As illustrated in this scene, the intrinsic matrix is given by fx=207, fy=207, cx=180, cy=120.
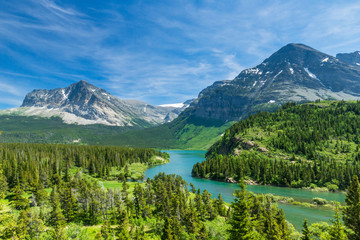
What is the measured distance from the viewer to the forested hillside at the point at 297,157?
122 m

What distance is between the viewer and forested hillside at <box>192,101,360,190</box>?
12212 centimetres

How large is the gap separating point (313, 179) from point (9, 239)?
140m

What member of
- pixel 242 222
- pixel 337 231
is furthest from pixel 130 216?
pixel 337 231

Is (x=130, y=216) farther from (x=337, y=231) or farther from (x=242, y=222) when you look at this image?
(x=337, y=231)

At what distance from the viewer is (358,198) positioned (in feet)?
106

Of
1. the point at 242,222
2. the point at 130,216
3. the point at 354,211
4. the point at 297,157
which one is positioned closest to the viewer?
the point at 242,222

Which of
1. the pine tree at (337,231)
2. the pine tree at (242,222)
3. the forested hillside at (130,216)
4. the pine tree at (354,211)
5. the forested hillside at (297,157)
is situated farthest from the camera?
the forested hillside at (297,157)

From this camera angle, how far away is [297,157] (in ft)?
511

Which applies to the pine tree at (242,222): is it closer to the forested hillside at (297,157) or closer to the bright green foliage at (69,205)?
the bright green foliage at (69,205)

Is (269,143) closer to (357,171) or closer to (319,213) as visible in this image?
(357,171)

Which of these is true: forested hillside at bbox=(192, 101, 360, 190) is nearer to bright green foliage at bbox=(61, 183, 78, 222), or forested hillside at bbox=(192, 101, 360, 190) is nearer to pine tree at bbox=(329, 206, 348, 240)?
bright green foliage at bbox=(61, 183, 78, 222)

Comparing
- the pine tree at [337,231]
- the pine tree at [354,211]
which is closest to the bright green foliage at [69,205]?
the pine tree at [337,231]

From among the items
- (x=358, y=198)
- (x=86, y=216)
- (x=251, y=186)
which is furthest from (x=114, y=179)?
(x=358, y=198)

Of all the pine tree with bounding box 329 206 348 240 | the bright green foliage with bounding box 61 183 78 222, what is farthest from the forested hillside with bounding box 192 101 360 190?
the pine tree with bounding box 329 206 348 240
